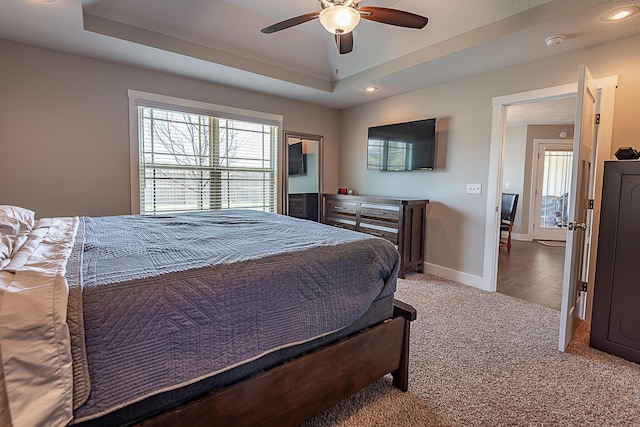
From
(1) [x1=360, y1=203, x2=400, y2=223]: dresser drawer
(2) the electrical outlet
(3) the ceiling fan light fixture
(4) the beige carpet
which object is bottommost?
(4) the beige carpet

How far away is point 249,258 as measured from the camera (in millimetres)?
1275

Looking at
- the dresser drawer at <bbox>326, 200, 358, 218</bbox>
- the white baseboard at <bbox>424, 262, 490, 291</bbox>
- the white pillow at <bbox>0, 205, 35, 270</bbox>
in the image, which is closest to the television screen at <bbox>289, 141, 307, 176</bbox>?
the dresser drawer at <bbox>326, 200, 358, 218</bbox>

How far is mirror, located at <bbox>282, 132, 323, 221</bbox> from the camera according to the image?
16.9 feet

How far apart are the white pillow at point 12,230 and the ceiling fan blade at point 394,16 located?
231 centimetres

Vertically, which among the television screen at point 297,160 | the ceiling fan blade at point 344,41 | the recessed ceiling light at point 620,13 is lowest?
the television screen at point 297,160

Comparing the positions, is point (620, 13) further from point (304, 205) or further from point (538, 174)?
point (538, 174)

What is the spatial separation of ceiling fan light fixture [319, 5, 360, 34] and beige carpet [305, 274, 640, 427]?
2.23 meters

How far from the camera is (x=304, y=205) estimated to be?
5.20m

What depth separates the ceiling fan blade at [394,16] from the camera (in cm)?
211

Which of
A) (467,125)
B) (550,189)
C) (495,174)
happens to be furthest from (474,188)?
(550,189)

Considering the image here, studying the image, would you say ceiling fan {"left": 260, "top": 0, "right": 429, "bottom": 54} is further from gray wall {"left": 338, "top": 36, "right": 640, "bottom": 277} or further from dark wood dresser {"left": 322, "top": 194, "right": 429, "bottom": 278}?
dark wood dresser {"left": 322, "top": 194, "right": 429, "bottom": 278}

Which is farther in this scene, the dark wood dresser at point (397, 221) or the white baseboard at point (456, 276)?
the dark wood dresser at point (397, 221)

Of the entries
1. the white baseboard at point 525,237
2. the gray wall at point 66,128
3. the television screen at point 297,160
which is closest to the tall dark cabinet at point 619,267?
the television screen at point 297,160

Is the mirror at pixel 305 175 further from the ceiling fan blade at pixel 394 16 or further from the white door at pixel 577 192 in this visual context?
the white door at pixel 577 192
